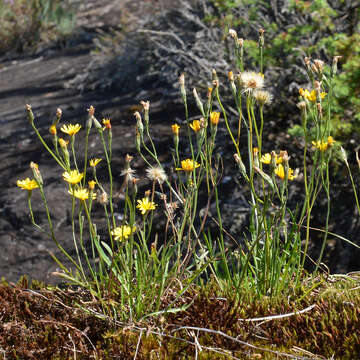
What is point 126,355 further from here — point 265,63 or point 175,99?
point 175,99

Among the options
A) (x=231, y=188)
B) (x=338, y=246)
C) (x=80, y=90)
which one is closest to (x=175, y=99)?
(x=80, y=90)

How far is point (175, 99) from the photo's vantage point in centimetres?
507

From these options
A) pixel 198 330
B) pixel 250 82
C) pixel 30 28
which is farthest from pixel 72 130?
pixel 30 28

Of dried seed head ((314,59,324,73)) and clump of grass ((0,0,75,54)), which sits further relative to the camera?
clump of grass ((0,0,75,54))

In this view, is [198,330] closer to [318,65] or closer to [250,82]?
[250,82]

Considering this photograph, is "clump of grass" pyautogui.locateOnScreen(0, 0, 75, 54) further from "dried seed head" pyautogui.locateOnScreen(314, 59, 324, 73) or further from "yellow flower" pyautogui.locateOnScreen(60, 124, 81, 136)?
"dried seed head" pyautogui.locateOnScreen(314, 59, 324, 73)

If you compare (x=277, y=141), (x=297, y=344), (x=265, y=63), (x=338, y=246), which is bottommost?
(x=338, y=246)

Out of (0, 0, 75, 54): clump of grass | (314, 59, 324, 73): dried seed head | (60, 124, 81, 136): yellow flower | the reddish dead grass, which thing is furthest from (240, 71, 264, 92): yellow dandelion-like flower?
(0, 0, 75, 54): clump of grass

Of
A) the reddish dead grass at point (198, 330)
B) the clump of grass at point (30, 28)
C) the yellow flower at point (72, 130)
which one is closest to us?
the reddish dead grass at point (198, 330)

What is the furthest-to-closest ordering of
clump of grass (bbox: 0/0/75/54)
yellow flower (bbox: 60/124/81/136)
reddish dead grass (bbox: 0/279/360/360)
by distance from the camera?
clump of grass (bbox: 0/0/75/54), yellow flower (bbox: 60/124/81/136), reddish dead grass (bbox: 0/279/360/360)

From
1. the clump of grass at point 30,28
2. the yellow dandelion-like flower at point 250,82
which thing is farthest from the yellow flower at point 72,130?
the clump of grass at point 30,28

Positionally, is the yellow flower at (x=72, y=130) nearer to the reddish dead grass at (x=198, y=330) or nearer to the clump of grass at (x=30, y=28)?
the reddish dead grass at (x=198, y=330)

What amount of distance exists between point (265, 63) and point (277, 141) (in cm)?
56

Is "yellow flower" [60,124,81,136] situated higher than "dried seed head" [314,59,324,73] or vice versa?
"dried seed head" [314,59,324,73]
